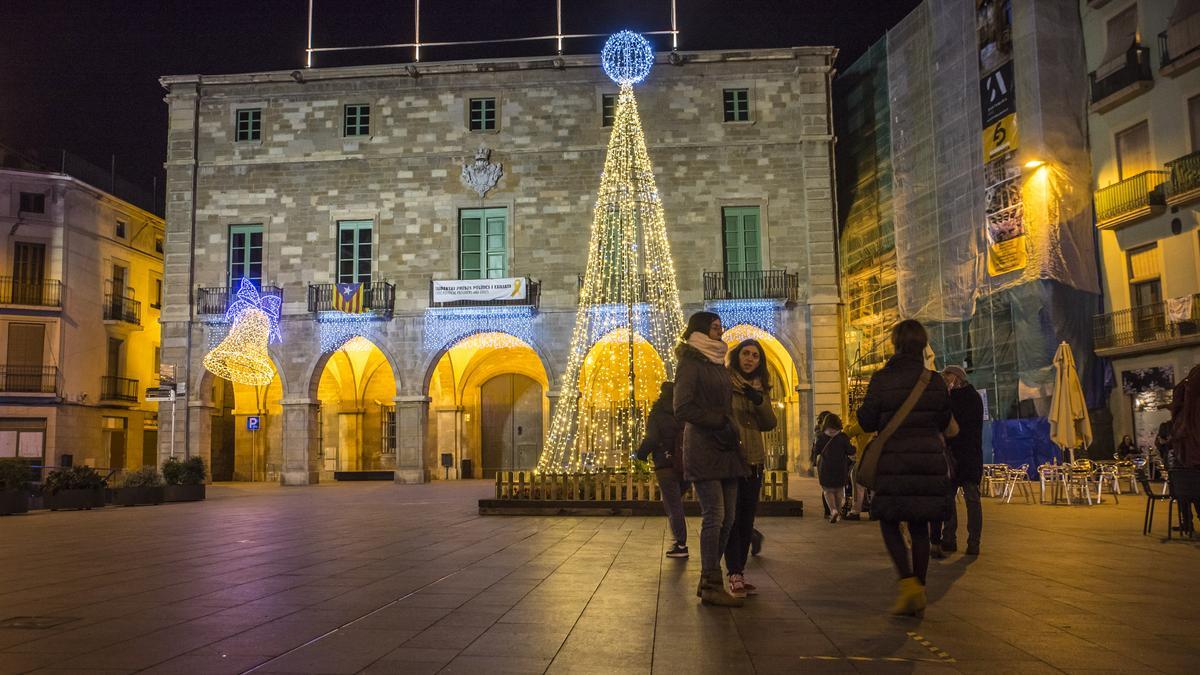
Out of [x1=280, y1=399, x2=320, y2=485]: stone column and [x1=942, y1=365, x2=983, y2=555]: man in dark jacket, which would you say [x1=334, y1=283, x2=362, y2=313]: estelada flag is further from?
[x1=942, y1=365, x2=983, y2=555]: man in dark jacket

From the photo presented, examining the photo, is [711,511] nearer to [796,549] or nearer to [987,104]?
[796,549]

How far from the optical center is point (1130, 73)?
2094cm

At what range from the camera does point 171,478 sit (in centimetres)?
1855

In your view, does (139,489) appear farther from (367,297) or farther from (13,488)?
(367,297)

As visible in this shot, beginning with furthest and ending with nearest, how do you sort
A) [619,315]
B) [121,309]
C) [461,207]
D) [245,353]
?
[121,309] < [461,207] < [245,353] < [619,315]

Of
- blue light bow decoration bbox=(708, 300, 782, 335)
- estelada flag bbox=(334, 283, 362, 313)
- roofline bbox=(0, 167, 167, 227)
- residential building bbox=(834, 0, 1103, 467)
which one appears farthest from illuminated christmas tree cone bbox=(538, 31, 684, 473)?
roofline bbox=(0, 167, 167, 227)

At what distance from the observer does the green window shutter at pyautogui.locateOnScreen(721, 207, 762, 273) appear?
25969mm

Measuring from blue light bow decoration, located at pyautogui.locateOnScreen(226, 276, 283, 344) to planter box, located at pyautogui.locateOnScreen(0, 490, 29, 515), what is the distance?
10597 mm

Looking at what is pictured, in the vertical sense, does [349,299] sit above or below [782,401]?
above

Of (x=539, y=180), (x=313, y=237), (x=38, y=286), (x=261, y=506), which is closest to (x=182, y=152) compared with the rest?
(x=313, y=237)

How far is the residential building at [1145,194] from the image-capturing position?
19.9 meters

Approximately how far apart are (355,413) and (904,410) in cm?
2690

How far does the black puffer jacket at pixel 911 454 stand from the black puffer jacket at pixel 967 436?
2905 mm

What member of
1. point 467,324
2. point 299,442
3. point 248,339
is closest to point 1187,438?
point 467,324
